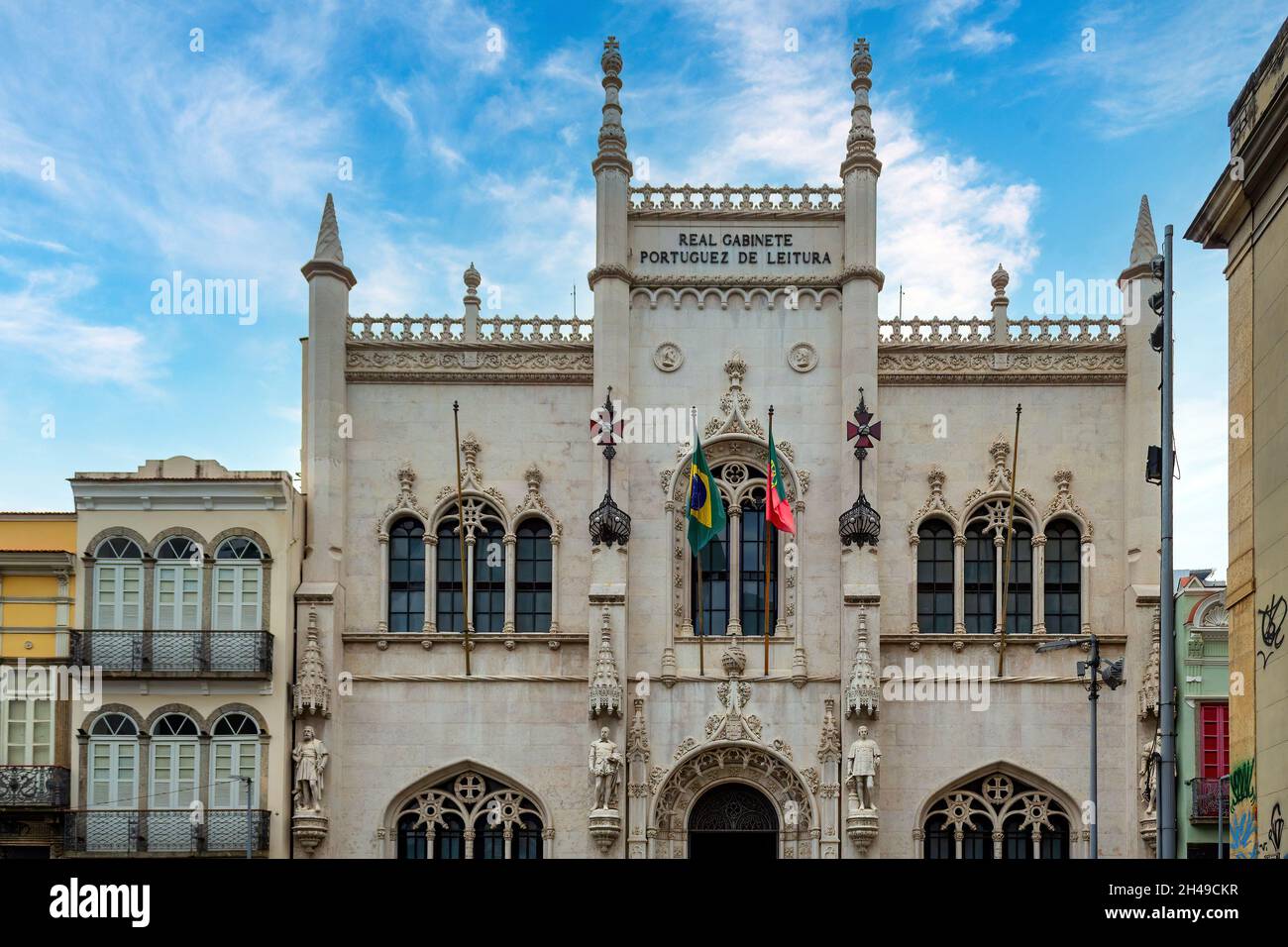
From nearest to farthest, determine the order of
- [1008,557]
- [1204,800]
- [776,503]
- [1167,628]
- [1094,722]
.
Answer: [1167,628] < [1094,722] < [1204,800] < [776,503] < [1008,557]

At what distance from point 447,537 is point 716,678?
7.10m

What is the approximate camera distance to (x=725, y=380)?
39.6m

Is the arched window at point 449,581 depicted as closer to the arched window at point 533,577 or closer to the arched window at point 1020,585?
the arched window at point 533,577

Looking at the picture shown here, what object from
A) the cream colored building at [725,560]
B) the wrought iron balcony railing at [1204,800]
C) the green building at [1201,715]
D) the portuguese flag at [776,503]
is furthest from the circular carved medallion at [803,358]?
A: the wrought iron balcony railing at [1204,800]

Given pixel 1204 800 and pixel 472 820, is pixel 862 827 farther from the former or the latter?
pixel 472 820

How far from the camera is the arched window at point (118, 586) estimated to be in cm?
3759

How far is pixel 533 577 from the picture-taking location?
128 feet

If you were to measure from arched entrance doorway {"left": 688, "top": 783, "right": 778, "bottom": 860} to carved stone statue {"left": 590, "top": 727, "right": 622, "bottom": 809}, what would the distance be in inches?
86.1

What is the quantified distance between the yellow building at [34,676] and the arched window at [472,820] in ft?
25.0

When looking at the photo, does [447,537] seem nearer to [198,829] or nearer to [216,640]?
[216,640]

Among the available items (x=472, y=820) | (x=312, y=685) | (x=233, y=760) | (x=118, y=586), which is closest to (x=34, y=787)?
(x=233, y=760)

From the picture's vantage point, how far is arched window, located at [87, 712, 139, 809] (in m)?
36.7

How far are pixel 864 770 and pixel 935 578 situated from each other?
5.19 meters
